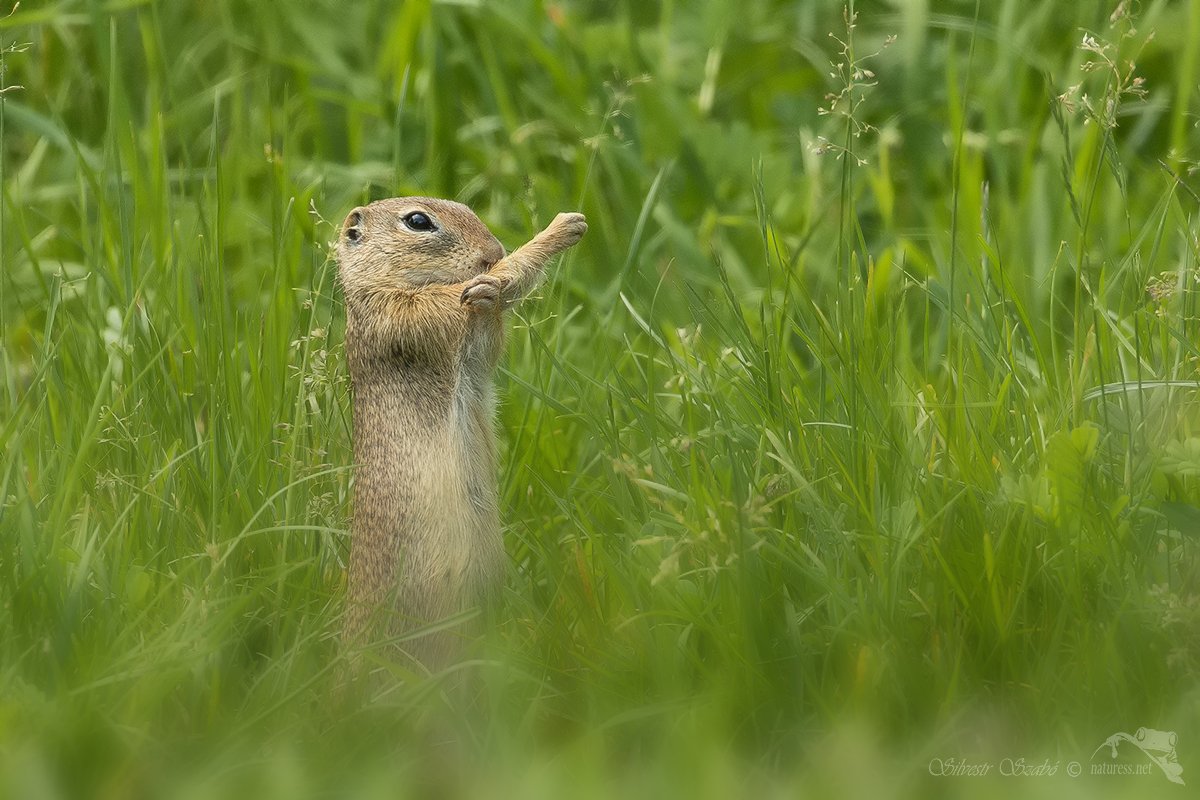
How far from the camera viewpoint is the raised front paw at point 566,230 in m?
3.95

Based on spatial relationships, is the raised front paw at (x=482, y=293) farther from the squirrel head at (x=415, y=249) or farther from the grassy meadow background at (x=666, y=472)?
the grassy meadow background at (x=666, y=472)

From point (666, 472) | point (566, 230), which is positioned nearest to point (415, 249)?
point (566, 230)

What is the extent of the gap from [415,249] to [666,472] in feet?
2.60

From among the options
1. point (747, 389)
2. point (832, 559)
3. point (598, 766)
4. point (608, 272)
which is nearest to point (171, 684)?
point (598, 766)

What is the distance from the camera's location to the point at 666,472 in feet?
13.0

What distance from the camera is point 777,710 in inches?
128

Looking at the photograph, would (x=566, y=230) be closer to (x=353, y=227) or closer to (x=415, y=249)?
(x=415, y=249)

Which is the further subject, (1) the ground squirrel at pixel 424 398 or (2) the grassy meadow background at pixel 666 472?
(1) the ground squirrel at pixel 424 398

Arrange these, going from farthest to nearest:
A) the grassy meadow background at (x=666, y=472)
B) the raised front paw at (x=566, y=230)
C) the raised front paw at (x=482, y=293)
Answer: the raised front paw at (x=566, y=230)
the raised front paw at (x=482, y=293)
the grassy meadow background at (x=666, y=472)

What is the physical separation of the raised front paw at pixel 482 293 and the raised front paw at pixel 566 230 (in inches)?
8.6

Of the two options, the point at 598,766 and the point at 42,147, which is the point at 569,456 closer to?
the point at 598,766

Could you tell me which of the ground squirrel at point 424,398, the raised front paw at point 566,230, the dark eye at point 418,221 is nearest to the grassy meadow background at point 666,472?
the ground squirrel at point 424,398

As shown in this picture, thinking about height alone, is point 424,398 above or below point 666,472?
above

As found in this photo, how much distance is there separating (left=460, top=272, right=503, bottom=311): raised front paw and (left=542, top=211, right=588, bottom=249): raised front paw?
22cm
